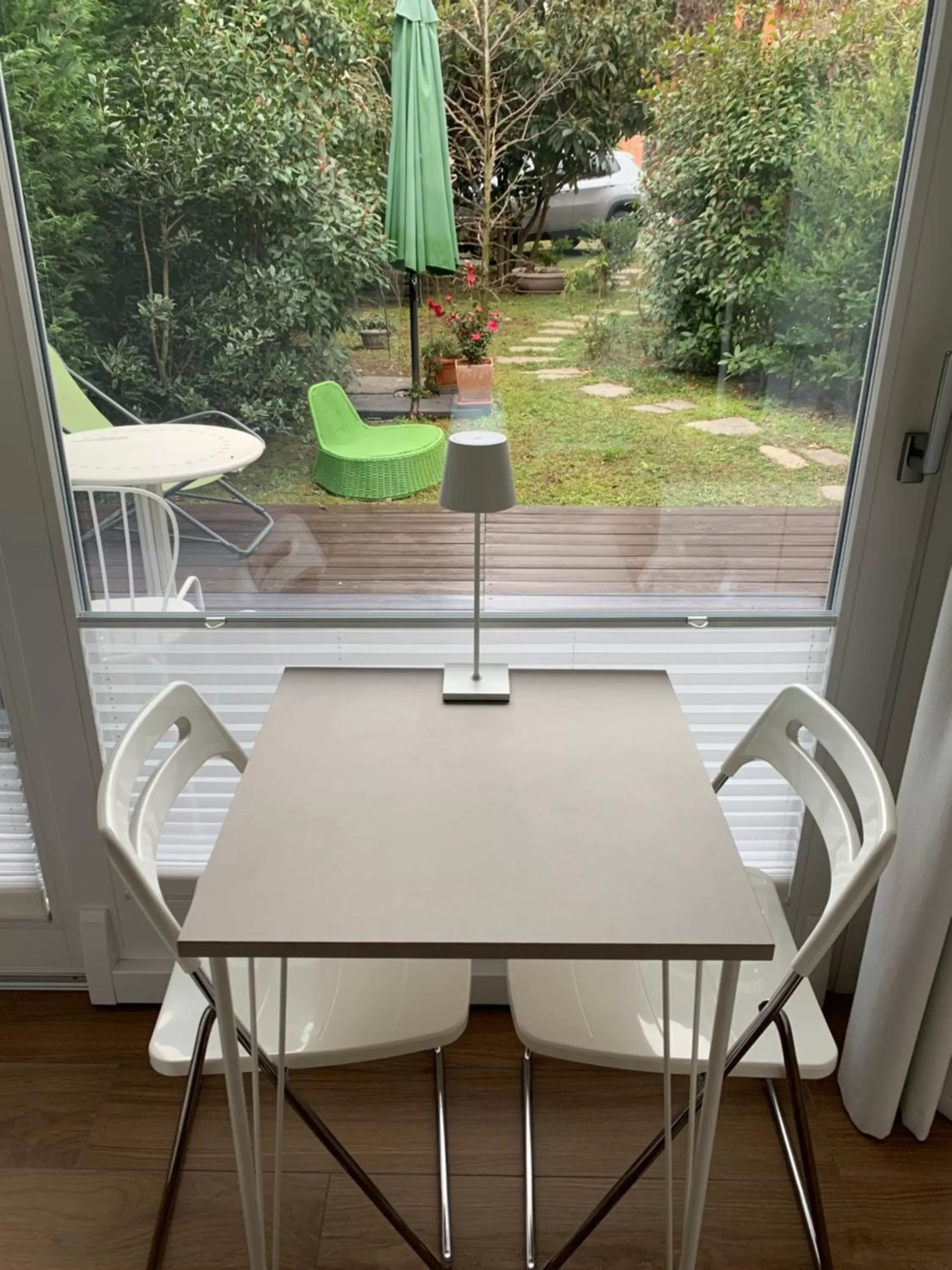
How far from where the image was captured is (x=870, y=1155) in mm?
1828

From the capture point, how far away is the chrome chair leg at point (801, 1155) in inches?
54.6

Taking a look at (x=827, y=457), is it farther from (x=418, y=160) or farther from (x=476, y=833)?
(x=476, y=833)

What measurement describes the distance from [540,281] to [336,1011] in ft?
3.85

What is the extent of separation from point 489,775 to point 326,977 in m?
0.42

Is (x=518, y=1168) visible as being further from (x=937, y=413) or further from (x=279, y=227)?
(x=279, y=227)

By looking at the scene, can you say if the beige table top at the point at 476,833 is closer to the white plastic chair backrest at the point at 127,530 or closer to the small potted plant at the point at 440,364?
the white plastic chair backrest at the point at 127,530

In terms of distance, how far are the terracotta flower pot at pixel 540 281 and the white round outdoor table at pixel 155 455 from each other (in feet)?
1.71

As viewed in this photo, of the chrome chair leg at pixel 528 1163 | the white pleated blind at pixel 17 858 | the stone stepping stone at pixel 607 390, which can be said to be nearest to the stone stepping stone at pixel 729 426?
the stone stepping stone at pixel 607 390

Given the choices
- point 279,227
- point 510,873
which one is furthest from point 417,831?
point 279,227

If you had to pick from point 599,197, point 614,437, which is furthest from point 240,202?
point 614,437

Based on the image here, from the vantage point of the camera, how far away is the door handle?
1668 millimetres

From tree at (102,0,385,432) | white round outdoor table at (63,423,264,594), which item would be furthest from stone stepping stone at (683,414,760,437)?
white round outdoor table at (63,423,264,594)

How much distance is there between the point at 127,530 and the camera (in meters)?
1.83

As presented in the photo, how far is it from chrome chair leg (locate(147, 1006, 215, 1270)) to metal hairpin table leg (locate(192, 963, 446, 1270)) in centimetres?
6
